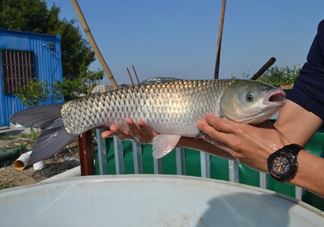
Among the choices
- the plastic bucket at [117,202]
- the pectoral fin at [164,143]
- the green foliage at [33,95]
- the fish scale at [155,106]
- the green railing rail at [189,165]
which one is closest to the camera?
the fish scale at [155,106]

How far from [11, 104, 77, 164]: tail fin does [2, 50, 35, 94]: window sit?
45.7ft

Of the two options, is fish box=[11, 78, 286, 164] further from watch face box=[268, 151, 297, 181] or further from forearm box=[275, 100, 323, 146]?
forearm box=[275, 100, 323, 146]

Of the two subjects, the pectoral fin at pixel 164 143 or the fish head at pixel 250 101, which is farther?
the pectoral fin at pixel 164 143

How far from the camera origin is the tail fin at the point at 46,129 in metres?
2.03

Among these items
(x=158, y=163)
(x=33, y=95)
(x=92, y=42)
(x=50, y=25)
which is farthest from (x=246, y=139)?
(x=50, y=25)

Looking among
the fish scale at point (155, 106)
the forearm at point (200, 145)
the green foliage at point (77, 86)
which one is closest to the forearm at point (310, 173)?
the fish scale at point (155, 106)

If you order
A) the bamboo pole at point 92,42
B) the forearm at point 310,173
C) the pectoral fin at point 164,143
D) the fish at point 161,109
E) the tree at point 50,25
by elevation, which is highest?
the tree at point 50,25

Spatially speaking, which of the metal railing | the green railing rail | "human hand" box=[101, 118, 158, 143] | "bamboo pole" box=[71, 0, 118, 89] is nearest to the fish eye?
"human hand" box=[101, 118, 158, 143]

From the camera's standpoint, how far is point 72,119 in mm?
2029

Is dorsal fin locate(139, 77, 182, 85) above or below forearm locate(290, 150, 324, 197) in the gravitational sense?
above

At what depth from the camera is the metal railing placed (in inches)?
116

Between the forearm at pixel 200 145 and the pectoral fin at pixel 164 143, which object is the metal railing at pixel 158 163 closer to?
the forearm at pixel 200 145

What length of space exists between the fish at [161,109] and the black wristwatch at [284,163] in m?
0.13

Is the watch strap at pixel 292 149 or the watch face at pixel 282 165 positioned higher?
the watch strap at pixel 292 149
